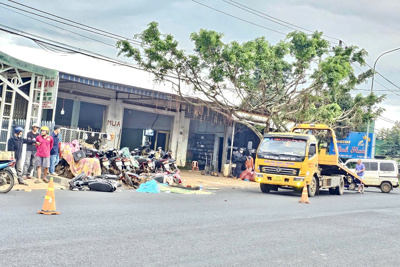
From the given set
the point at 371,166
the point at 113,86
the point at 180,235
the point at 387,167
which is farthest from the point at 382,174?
the point at 180,235

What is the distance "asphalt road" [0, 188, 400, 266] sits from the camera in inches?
260

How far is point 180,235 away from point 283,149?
1155 cm

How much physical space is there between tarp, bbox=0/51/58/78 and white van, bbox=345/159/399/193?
1842 centimetres

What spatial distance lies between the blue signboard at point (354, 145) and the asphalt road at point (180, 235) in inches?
965

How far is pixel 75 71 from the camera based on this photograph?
21.8m

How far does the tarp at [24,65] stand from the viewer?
1598cm

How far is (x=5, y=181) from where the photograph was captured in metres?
12.6

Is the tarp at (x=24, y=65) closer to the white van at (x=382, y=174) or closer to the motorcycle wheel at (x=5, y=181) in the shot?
the motorcycle wheel at (x=5, y=181)

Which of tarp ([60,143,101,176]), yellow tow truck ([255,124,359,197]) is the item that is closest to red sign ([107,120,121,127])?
tarp ([60,143,101,176])

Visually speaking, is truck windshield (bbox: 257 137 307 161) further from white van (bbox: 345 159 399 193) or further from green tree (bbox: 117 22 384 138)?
white van (bbox: 345 159 399 193)

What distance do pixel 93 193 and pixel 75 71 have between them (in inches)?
345

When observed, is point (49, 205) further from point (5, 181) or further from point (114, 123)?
point (114, 123)

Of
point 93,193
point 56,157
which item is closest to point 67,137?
point 56,157

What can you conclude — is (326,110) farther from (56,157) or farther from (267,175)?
(56,157)
